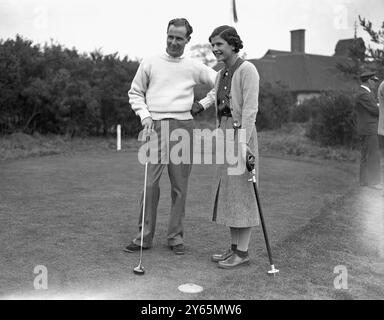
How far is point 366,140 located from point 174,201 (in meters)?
5.82

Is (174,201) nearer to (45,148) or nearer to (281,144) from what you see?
(45,148)

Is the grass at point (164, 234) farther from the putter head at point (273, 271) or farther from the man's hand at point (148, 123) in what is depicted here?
the man's hand at point (148, 123)

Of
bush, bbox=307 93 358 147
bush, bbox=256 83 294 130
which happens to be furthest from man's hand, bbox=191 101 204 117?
bush, bbox=256 83 294 130

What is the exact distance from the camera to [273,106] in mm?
23969

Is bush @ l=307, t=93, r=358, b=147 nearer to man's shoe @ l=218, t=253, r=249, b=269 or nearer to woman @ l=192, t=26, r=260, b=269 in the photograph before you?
woman @ l=192, t=26, r=260, b=269

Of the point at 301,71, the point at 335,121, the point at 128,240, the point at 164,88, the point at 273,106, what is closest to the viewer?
the point at 164,88

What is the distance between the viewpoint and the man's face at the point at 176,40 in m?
5.18

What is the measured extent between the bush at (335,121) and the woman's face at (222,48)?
38.8ft

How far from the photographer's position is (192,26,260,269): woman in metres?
4.64

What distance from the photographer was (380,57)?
551 inches

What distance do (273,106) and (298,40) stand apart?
31.5 meters
